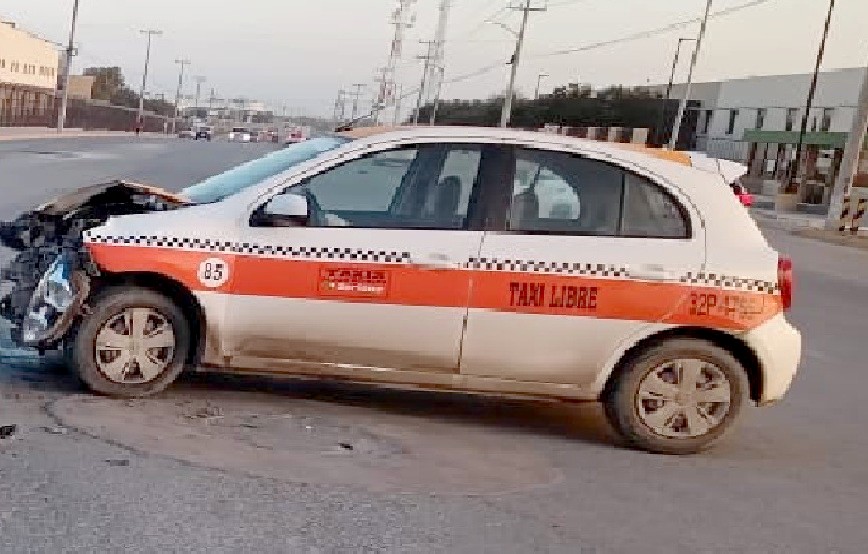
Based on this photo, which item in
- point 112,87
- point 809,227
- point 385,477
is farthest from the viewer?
point 112,87

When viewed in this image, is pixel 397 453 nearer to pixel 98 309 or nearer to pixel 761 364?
pixel 98 309

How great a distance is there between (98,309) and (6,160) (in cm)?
2376

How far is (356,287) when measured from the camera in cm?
608

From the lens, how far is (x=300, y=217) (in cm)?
607

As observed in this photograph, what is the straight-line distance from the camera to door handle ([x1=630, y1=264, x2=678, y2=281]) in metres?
6.20

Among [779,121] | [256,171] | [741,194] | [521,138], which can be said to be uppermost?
[779,121]

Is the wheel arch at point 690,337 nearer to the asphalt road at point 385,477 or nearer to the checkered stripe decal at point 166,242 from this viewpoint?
the asphalt road at point 385,477

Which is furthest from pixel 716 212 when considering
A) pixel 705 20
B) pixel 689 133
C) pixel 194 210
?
pixel 689 133

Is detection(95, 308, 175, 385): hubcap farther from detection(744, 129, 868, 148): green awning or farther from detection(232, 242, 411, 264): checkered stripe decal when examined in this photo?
detection(744, 129, 868, 148): green awning

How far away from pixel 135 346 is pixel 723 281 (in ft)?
10.7

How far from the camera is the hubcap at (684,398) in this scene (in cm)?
633

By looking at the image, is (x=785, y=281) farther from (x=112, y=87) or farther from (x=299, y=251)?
(x=112, y=87)

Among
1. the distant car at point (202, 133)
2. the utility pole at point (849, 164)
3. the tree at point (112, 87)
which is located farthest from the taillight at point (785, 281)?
the tree at point (112, 87)

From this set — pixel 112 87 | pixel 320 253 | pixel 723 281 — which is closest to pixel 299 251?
pixel 320 253
